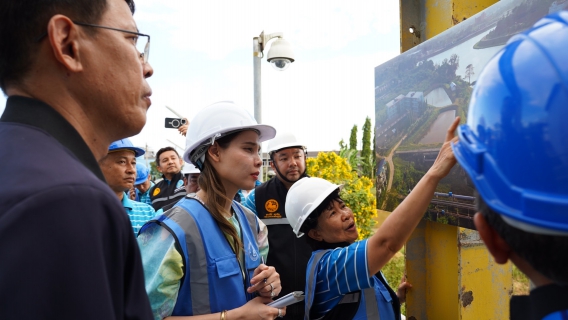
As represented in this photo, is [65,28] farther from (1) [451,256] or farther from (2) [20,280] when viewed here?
(1) [451,256]

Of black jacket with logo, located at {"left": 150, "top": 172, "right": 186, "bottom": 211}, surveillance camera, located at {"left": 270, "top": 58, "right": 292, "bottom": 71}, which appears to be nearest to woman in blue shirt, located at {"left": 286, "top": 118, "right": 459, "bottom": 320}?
black jacket with logo, located at {"left": 150, "top": 172, "right": 186, "bottom": 211}

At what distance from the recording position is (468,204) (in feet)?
7.08

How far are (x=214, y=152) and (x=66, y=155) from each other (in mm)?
1378

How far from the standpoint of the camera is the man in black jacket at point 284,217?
11.3 ft

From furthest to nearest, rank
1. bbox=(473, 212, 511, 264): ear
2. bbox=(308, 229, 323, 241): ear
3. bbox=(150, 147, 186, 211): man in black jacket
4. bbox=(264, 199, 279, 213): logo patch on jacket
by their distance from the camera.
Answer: bbox=(150, 147, 186, 211): man in black jacket
bbox=(264, 199, 279, 213): logo patch on jacket
bbox=(308, 229, 323, 241): ear
bbox=(473, 212, 511, 264): ear

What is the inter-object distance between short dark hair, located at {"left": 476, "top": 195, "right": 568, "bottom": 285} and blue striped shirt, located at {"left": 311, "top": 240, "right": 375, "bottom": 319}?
111 cm

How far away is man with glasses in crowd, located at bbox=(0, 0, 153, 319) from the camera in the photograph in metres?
0.70

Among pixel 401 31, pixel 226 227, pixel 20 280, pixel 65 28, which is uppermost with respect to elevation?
pixel 401 31

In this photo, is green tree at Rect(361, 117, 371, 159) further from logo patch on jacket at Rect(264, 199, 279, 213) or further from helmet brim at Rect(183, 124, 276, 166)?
helmet brim at Rect(183, 124, 276, 166)

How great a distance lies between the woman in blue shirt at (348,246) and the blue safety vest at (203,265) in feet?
1.43

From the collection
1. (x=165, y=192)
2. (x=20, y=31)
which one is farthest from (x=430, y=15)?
(x=165, y=192)

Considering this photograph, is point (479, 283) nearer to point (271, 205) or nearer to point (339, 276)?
point (339, 276)

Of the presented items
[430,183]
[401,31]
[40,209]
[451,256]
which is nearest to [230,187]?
[430,183]

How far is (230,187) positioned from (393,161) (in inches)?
57.3
